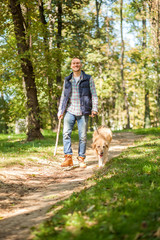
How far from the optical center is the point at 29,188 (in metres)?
5.58

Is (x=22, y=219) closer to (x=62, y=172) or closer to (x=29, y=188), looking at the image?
(x=29, y=188)

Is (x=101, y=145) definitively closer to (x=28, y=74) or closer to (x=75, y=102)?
(x=75, y=102)

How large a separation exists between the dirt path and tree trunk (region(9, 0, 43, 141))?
4.69 m

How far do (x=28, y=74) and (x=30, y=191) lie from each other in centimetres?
811

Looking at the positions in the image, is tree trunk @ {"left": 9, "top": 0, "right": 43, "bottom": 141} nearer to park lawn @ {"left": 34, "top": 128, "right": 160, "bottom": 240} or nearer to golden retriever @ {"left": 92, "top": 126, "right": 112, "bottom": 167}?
golden retriever @ {"left": 92, "top": 126, "right": 112, "bottom": 167}

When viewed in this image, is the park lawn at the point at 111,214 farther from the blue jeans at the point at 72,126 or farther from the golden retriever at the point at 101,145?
the blue jeans at the point at 72,126

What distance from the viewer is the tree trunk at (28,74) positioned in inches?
478

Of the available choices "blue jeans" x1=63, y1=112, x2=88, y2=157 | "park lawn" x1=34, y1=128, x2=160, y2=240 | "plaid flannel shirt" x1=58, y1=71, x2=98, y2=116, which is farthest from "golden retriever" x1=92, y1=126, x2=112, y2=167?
"park lawn" x1=34, y1=128, x2=160, y2=240

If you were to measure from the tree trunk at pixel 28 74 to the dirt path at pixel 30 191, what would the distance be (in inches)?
185

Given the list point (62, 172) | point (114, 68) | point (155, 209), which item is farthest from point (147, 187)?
point (114, 68)

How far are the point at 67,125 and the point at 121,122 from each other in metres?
44.4

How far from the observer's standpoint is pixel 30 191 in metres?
5.39

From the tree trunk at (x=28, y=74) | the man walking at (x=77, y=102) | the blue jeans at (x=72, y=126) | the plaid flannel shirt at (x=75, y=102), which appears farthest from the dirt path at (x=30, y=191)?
the tree trunk at (x=28, y=74)

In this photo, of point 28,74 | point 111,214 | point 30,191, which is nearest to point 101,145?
point 30,191
